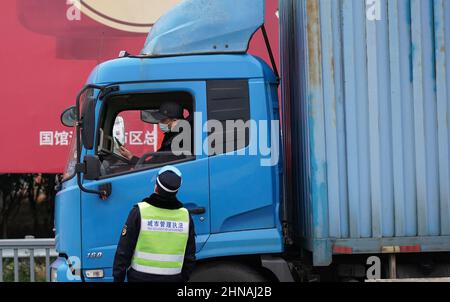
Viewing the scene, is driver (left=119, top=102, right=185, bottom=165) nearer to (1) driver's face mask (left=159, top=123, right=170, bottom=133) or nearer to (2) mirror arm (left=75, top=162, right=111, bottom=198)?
(1) driver's face mask (left=159, top=123, right=170, bottom=133)

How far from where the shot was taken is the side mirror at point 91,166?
486 cm

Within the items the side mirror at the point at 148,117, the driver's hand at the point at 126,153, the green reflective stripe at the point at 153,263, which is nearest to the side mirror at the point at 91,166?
the driver's hand at the point at 126,153

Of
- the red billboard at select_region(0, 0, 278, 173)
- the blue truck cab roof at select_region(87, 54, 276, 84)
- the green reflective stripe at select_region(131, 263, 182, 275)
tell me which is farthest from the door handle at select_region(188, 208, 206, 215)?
the red billboard at select_region(0, 0, 278, 173)

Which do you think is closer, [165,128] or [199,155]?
[199,155]

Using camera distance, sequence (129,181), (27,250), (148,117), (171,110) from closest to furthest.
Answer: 1. (129,181)
2. (171,110)
3. (148,117)
4. (27,250)

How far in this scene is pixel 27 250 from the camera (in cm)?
771

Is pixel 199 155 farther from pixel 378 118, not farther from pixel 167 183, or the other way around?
pixel 378 118

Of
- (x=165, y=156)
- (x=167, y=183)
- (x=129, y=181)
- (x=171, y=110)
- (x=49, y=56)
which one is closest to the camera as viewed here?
(x=167, y=183)

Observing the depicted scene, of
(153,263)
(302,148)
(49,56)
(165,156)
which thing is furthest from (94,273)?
(49,56)

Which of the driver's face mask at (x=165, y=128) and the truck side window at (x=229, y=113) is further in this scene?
the driver's face mask at (x=165, y=128)

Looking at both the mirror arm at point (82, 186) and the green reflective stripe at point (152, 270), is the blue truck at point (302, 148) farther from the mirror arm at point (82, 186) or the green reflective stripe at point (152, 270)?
the green reflective stripe at point (152, 270)

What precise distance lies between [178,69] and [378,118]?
1.54 meters

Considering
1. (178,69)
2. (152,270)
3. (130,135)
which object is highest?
(178,69)

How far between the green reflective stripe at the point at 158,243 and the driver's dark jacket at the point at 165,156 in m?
0.79
